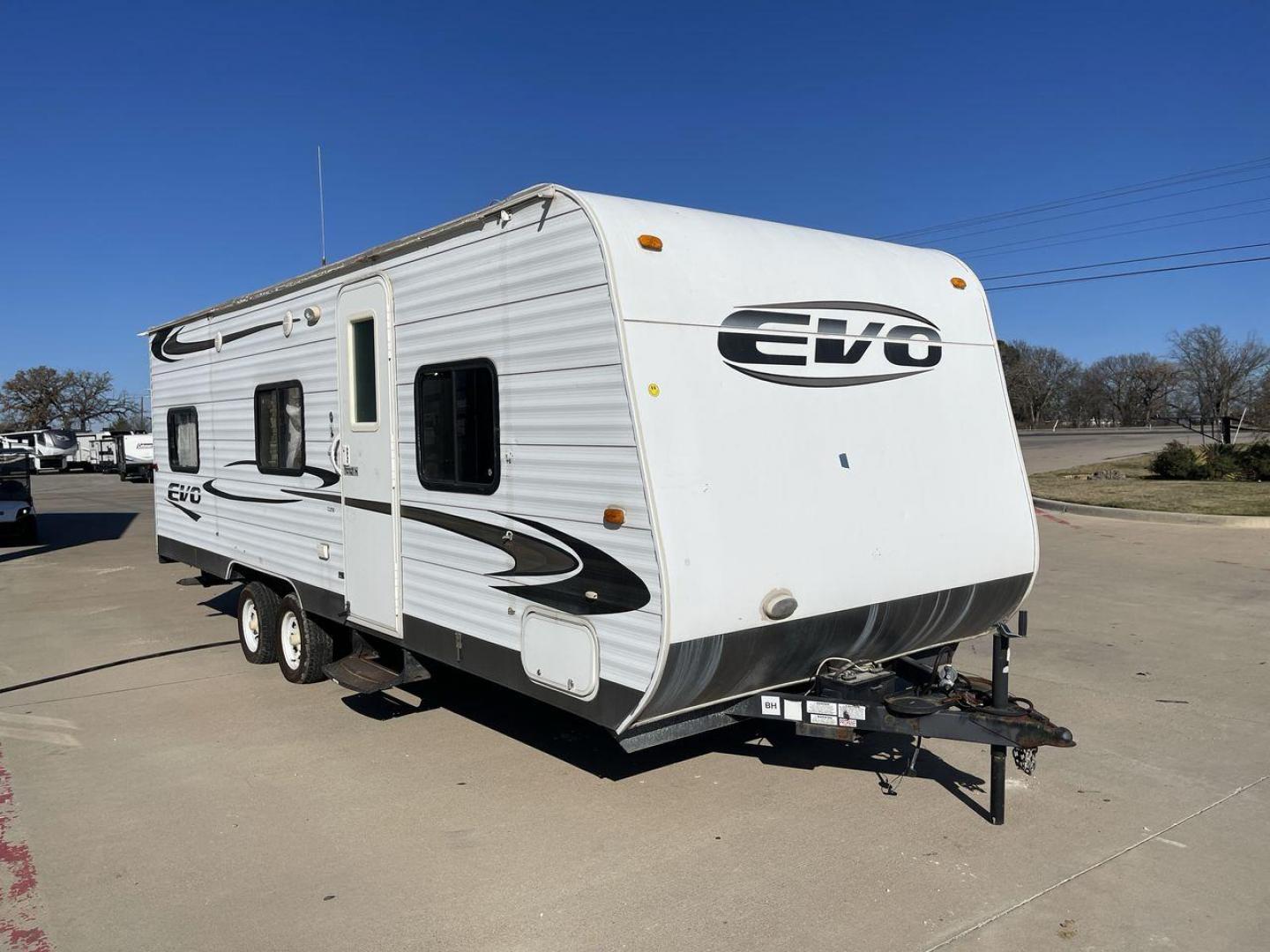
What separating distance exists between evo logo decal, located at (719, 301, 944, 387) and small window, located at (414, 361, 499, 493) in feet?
4.27

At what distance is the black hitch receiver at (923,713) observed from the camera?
4320 mm

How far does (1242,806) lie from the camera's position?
480 centimetres

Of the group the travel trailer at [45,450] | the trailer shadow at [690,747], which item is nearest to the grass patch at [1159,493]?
the trailer shadow at [690,747]

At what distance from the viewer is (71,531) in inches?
818

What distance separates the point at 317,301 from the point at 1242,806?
6219mm

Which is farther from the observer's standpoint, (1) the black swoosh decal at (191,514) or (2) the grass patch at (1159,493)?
(2) the grass patch at (1159,493)

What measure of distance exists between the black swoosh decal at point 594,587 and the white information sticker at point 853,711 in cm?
119

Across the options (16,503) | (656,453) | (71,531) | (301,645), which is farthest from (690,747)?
(71,531)

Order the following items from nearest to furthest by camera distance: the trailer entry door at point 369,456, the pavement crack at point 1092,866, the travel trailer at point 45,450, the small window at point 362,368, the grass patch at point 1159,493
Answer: the pavement crack at point 1092,866
the trailer entry door at point 369,456
the small window at point 362,368
the grass patch at point 1159,493
the travel trailer at point 45,450

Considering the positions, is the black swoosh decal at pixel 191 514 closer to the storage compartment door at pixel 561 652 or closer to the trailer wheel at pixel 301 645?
the trailer wheel at pixel 301 645

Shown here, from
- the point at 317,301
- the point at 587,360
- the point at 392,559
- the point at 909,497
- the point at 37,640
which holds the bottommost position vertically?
the point at 37,640

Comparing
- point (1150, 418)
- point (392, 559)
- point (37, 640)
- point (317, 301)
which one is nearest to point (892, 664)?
point (392, 559)

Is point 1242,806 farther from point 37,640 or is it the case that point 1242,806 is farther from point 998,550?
point 37,640

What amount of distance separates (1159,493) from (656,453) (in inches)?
732
